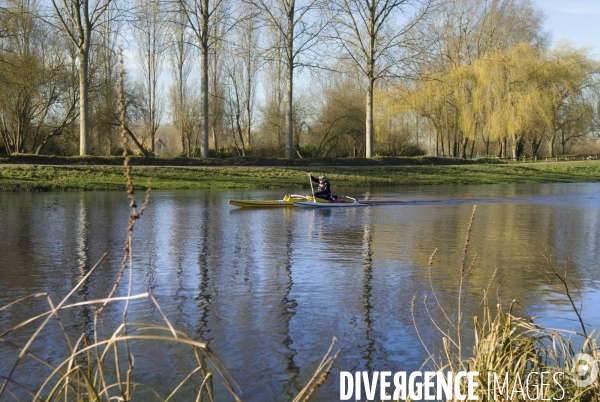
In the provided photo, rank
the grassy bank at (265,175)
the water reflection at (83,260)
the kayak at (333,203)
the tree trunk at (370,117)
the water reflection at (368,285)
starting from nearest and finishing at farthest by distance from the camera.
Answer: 1. the water reflection at (368,285)
2. the water reflection at (83,260)
3. the kayak at (333,203)
4. the grassy bank at (265,175)
5. the tree trunk at (370,117)

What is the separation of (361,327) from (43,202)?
62.9 ft

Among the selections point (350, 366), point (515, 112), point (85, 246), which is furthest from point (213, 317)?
point (515, 112)

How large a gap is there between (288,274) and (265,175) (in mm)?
25600

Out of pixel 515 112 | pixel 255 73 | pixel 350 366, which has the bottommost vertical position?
pixel 350 366

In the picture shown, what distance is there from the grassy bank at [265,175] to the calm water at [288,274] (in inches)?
366

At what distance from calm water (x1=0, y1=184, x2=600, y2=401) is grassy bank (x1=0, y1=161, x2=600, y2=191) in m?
9.29

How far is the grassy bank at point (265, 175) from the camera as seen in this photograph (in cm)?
3128

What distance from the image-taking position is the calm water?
6.98 meters

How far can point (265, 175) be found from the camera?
120 ft

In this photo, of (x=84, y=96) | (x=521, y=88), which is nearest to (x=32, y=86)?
(x=84, y=96)

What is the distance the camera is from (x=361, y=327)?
7887 mm

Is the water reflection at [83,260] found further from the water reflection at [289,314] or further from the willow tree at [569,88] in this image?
the willow tree at [569,88]

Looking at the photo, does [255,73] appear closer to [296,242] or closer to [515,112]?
[515,112]

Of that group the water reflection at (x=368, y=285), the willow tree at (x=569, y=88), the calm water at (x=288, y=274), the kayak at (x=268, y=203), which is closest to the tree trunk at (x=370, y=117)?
the willow tree at (x=569, y=88)
